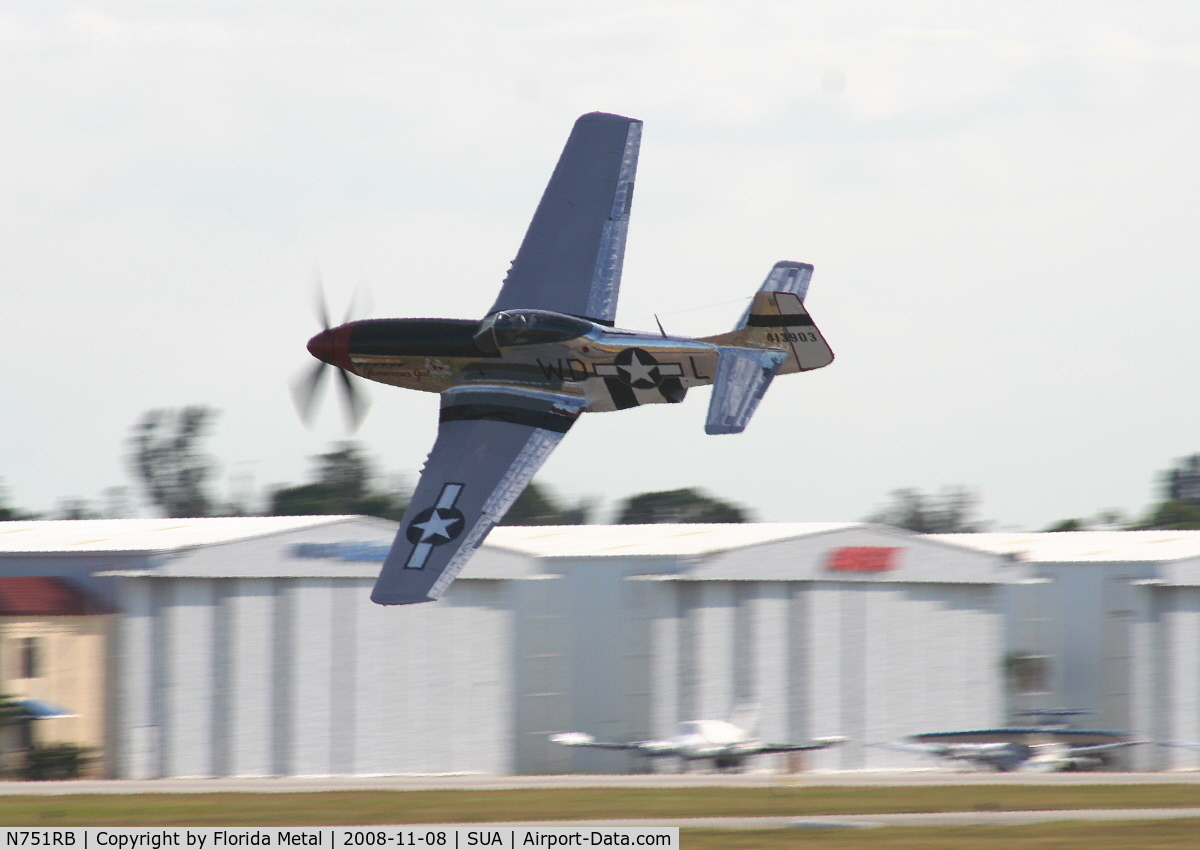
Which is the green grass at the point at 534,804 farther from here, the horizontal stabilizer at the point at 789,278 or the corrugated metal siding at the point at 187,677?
the horizontal stabilizer at the point at 789,278

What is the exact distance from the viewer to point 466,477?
24719 millimetres

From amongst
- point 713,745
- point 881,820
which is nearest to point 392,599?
point 881,820

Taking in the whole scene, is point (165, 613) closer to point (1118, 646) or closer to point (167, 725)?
point (167, 725)

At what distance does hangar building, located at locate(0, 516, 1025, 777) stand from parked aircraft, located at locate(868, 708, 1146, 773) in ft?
2.98

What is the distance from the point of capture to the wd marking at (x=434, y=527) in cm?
2231

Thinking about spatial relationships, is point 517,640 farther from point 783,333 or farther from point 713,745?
point 783,333

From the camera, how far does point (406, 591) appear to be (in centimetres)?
2144

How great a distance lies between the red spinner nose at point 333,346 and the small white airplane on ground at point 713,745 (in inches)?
849

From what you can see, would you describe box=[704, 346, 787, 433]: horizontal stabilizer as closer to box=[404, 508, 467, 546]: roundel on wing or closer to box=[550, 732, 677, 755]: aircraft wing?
box=[404, 508, 467, 546]: roundel on wing

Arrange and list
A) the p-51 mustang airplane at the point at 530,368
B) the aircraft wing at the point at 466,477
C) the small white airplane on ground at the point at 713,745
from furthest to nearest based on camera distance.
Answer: the small white airplane on ground at the point at 713,745, the p-51 mustang airplane at the point at 530,368, the aircraft wing at the point at 466,477

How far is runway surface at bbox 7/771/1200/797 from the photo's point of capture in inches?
1599

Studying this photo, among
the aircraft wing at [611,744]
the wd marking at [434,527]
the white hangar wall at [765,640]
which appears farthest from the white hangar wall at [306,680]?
the wd marking at [434,527]
